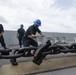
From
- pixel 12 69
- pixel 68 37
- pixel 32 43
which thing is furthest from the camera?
pixel 68 37

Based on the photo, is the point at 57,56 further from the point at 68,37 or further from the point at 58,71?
the point at 68,37

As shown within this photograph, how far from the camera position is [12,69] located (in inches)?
58.6

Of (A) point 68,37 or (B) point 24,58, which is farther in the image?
(A) point 68,37

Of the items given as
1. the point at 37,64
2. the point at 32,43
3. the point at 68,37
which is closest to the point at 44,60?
the point at 37,64

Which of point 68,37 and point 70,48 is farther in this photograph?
point 68,37

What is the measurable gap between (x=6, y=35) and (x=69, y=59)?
12424 mm

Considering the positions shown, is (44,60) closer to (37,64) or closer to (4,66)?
(37,64)

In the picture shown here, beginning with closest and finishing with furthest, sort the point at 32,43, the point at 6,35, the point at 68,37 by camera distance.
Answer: the point at 32,43 → the point at 68,37 → the point at 6,35

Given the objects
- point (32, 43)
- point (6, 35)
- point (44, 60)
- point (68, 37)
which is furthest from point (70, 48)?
point (6, 35)

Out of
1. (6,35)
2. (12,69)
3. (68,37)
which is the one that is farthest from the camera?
(6,35)

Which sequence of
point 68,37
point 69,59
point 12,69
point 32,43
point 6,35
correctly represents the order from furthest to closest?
point 6,35 < point 68,37 < point 32,43 < point 69,59 < point 12,69

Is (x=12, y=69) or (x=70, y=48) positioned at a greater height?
(x=70, y=48)

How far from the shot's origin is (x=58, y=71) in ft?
5.13

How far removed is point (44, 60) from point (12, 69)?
266 mm
